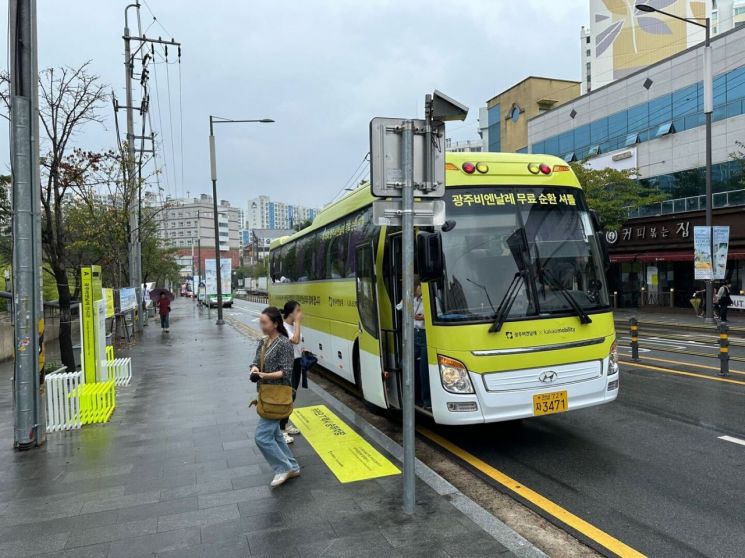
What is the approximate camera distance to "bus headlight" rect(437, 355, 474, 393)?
213 inches

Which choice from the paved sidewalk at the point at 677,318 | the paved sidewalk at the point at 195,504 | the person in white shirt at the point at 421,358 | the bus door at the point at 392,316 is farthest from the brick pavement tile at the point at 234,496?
the paved sidewalk at the point at 677,318

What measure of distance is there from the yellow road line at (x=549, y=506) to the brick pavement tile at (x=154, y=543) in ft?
9.08

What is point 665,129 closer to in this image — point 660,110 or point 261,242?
point 660,110

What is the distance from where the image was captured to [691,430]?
6.60m

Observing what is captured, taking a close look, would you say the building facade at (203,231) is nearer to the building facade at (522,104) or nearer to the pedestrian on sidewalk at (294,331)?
the building facade at (522,104)

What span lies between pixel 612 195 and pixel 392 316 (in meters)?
25.5

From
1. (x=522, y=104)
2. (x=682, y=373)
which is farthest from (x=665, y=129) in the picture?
Answer: (x=682, y=373)

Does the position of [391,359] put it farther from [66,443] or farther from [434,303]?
[66,443]

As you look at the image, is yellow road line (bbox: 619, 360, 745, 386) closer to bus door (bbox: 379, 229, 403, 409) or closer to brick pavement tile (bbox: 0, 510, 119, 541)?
bus door (bbox: 379, 229, 403, 409)

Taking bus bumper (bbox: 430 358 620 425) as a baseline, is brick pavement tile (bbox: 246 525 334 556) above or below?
below

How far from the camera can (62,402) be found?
280 inches

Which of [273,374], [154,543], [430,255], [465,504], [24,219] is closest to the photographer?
[154,543]

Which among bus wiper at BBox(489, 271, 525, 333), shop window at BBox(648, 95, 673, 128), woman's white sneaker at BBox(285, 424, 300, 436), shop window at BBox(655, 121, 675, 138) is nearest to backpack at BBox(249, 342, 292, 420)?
woman's white sneaker at BBox(285, 424, 300, 436)

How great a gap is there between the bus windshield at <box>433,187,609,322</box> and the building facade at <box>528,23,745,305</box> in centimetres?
2171
